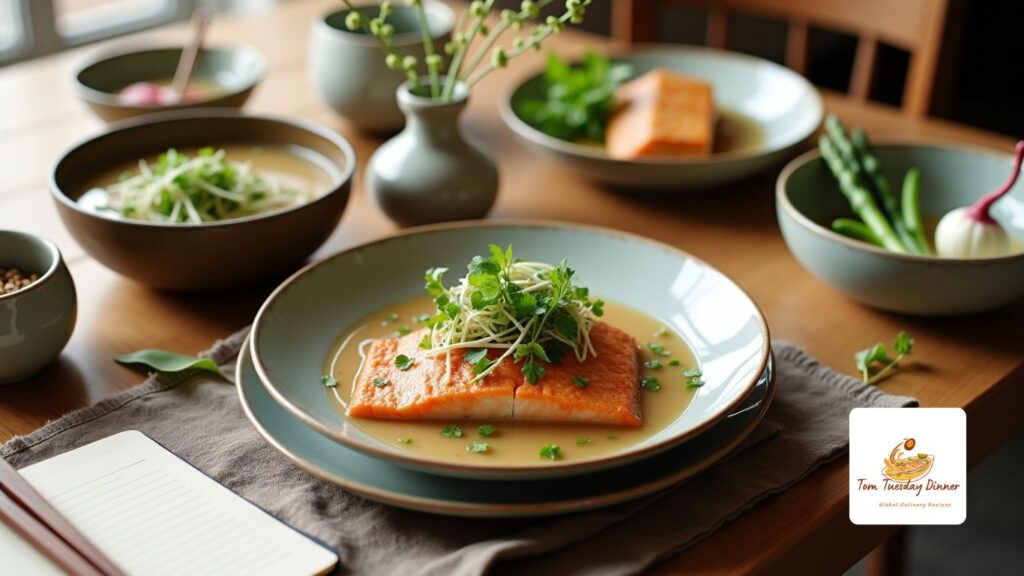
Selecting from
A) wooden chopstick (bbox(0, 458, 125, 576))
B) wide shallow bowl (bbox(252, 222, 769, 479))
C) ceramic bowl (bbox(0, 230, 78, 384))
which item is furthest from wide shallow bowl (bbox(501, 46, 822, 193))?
wooden chopstick (bbox(0, 458, 125, 576))

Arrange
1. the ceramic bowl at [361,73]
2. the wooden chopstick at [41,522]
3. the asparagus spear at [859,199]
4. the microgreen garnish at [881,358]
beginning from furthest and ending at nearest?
the ceramic bowl at [361,73]
the asparagus spear at [859,199]
the microgreen garnish at [881,358]
the wooden chopstick at [41,522]

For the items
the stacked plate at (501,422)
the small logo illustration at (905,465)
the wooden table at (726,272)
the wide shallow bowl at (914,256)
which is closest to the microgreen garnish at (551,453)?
the stacked plate at (501,422)

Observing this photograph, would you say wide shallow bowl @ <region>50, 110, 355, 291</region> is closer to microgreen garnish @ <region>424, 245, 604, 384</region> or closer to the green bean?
microgreen garnish @ <region>424, 245, 604, 384</region>

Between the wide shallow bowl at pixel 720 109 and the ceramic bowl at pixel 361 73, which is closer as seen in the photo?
the wide shallow bowl at pixel 720 109

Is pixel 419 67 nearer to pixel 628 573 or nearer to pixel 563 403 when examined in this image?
pixel 563 403

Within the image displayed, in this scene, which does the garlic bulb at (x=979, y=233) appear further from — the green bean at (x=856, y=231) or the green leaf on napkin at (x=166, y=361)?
A: the green leaf on napkin at (x=166, y=361)

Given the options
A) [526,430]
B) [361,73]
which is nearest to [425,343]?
[526,430]
